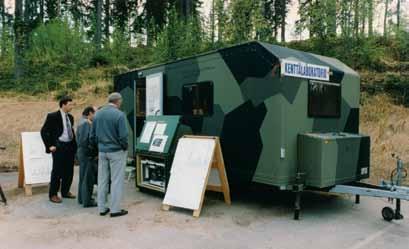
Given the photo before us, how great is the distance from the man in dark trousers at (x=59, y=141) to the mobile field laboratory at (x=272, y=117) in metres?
1.30

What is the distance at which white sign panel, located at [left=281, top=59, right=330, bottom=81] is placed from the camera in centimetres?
549

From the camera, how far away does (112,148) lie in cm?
534

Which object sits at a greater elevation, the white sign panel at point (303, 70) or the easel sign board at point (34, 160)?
the white sign panel at point (303, 70)

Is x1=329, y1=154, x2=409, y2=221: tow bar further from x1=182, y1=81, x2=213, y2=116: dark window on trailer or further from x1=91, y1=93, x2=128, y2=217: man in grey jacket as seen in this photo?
x1=91, y1=93, x2=128, y2=217: man in grey jacket

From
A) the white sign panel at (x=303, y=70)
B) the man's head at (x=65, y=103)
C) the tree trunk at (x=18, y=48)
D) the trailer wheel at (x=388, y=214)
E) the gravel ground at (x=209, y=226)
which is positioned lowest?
the gravel ground at (x=209, y=226)

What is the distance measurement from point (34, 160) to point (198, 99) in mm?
3273

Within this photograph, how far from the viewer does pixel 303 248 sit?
423 centimetres

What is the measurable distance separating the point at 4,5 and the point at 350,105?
3312 centimetres

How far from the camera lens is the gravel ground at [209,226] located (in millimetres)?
4383

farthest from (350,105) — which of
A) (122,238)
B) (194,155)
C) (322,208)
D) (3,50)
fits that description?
(3,50)

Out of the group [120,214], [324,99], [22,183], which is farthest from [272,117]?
[22,183]

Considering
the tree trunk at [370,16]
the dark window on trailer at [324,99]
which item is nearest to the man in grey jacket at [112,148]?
the dark window on trailer at [324,99]

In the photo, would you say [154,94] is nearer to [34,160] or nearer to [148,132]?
[148,132]

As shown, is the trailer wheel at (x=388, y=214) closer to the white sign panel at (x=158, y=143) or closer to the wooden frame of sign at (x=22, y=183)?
the white sign panel at (x=158, y=143)
